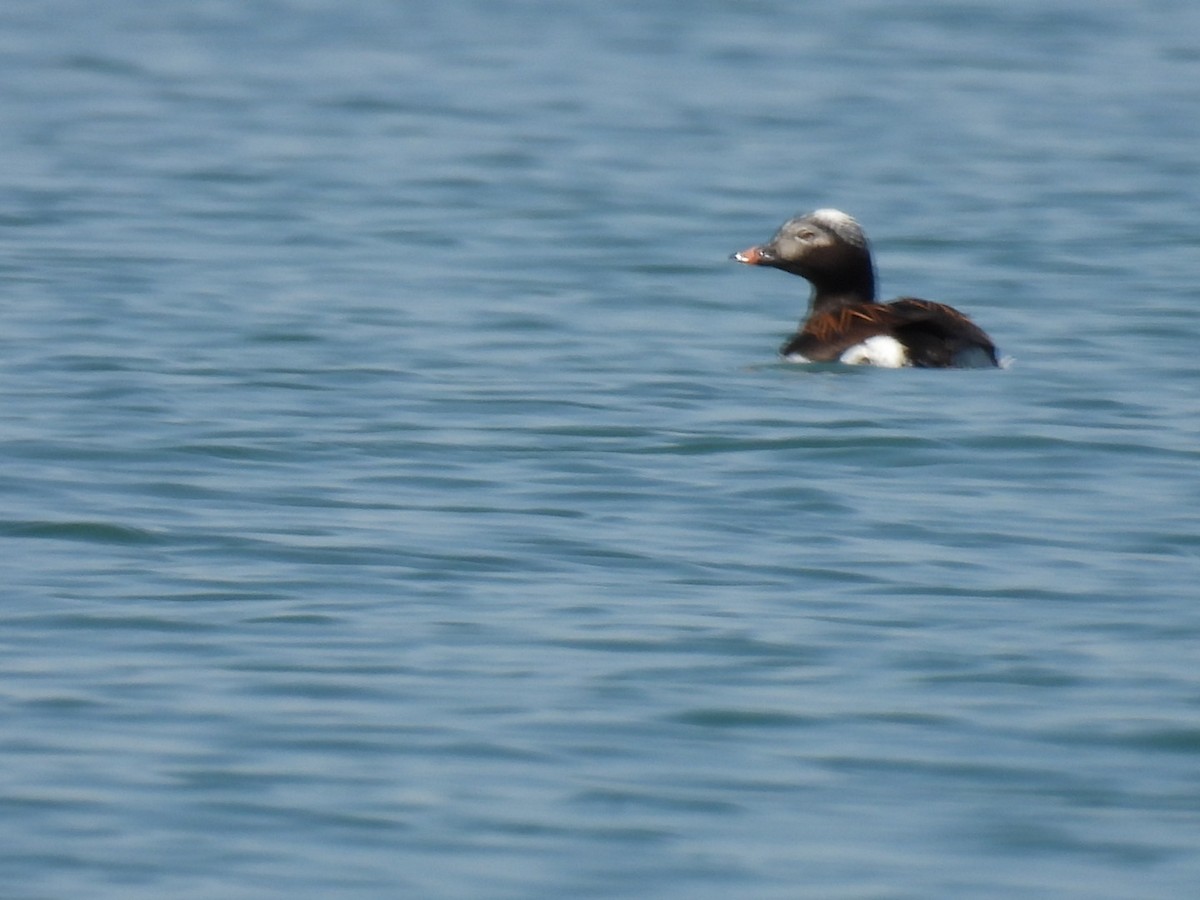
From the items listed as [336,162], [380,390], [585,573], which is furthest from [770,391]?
[336,162]

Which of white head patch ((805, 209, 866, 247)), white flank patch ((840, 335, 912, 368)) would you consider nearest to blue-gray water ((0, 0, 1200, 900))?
white flank patch ((840, 335, 912, 368))

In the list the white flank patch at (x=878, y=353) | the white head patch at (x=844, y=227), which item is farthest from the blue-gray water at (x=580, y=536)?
the white head patch at (x=844, y=227)

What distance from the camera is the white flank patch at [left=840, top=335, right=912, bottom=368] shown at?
1062cm

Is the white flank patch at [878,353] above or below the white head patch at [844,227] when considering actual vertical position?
below

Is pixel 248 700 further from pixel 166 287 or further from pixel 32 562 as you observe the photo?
pixel 166 287

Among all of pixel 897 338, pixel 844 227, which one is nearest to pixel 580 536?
pixel 897 338

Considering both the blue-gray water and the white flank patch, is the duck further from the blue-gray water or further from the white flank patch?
the blue-gray water

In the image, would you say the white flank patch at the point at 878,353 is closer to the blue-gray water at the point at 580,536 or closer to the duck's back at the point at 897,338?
the duck's back at the point at 897,338

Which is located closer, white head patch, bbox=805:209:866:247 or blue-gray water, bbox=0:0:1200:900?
blue-gray water, bbox=0:0:1200:900

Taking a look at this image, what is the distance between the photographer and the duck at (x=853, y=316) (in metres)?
10.5

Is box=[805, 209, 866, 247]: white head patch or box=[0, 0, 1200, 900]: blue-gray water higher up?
box=[805, 209, 866, 247]: white head patch

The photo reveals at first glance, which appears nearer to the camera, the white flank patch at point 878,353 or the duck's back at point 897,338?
the duck's back at point 897,338

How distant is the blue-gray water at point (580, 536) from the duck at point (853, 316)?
0.74 ft

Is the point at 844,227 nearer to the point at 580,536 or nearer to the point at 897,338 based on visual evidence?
the point at 897,338
